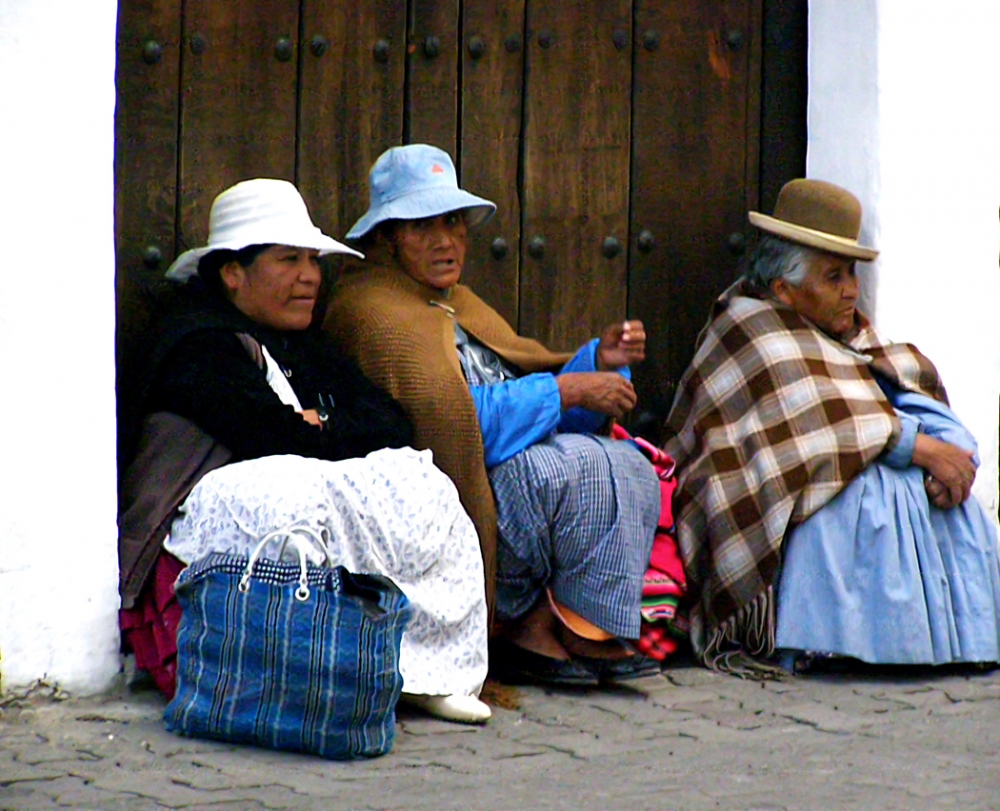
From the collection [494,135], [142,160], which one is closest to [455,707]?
[142,160]

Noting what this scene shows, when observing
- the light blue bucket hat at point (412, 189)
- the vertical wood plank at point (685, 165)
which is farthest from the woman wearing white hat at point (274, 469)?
the vertical wood plank at point (685, 165)

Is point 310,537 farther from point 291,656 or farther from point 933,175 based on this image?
point 933,175

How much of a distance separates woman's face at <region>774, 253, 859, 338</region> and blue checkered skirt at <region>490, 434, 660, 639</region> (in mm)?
841

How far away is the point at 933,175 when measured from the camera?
16.3 feet

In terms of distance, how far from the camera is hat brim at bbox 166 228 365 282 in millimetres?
4215

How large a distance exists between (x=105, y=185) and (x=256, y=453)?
0.72 m

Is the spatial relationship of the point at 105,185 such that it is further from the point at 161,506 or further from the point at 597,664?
the point at 597,664

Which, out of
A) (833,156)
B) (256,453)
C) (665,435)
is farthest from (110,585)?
(833,156)

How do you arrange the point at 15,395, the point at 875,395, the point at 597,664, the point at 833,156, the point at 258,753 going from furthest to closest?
the point at 833,156, the point at 875,395, the point at 597,664, the point at 15,395, the point at 258,753

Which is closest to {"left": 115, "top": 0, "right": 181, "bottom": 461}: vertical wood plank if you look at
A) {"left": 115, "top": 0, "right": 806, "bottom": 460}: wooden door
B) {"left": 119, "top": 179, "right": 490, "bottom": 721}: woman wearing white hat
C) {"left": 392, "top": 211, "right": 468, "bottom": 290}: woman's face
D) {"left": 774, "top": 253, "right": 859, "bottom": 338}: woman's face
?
{"left": 115, "top": 0, "right": 806, "bottom": 460}: wooden door

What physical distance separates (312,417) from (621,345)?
35.6 inches

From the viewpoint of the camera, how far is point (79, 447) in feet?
12.7

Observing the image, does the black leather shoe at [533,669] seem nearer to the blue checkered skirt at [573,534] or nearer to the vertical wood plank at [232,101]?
the blue checkered skirt at [573,534]

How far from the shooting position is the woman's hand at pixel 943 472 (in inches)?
180
